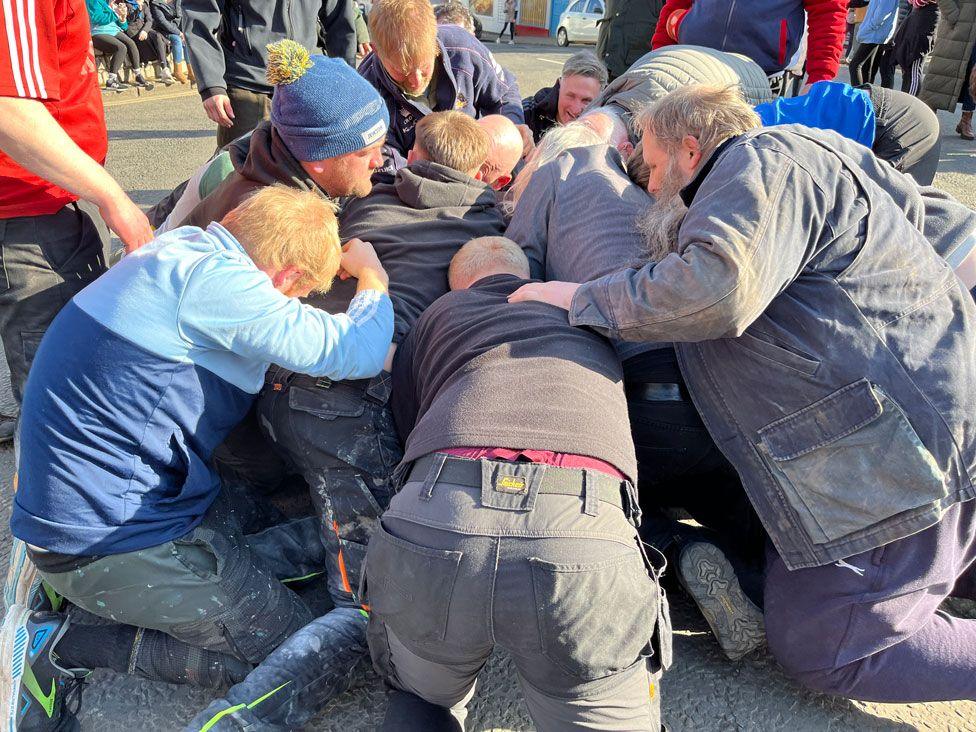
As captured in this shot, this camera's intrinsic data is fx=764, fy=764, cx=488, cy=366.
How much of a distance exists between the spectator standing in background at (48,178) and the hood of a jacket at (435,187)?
2.82 ft

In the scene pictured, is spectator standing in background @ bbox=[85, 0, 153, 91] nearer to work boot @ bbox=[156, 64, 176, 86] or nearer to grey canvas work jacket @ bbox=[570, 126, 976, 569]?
work boot @ bbox=[156, 64, 176, 86]

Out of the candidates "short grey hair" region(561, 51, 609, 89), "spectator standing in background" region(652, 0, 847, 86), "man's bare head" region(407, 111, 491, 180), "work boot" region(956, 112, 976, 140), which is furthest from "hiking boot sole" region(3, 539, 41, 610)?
"work boot" region(956, 112, 976, 140)

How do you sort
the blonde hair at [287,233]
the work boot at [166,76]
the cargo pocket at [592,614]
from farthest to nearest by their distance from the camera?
the work boot at [166,76] → the blonde hair at [287,233] → the cargo pocket at [592,614]

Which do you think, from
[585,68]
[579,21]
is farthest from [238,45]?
[579,21]

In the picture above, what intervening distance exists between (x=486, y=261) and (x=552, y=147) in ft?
2.80

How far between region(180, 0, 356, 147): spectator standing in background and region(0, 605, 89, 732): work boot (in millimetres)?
3001

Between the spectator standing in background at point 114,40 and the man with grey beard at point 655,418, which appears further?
the spectator standing in background at point 114,40

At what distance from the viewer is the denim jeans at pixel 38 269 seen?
2.52 metres

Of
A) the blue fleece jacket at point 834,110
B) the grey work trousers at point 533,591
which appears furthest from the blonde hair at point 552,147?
the grey work trousers at point 533,591

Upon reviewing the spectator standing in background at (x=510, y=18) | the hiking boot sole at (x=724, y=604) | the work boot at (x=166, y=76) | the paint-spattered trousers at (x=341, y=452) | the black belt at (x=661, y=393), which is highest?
the black belt at (x=661, y=393)

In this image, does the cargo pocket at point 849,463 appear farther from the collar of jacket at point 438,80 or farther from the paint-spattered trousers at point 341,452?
the collar of jacket at point 438,80

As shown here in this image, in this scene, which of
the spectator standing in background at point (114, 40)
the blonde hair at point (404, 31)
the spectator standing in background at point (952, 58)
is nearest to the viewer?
the blonde hair at point (404, 31)

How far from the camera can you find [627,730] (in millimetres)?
1514

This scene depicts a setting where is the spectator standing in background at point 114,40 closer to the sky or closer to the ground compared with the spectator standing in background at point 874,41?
closer to the ground
